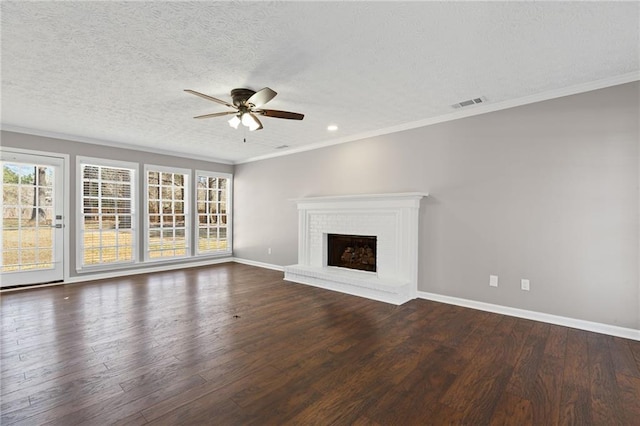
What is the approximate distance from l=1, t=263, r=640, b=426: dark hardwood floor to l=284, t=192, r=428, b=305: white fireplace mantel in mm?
455

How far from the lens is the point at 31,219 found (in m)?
4.94

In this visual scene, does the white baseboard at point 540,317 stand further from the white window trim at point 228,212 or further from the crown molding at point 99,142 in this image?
the crown molding at point 99,142

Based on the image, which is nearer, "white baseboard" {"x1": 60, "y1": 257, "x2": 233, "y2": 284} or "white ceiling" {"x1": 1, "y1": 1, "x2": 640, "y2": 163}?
"white ceiling" {"x1": 1, "y1": 1, "x2": 640, "y2": 163}

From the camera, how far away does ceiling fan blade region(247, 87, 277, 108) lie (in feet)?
9.16

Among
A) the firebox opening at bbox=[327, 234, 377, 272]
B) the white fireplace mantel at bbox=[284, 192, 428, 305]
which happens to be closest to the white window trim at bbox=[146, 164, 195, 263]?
the white fireplace mantel at bbox=[284, 192, 428, 305]

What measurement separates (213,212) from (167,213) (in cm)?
108

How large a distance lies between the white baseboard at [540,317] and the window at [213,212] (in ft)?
16.6

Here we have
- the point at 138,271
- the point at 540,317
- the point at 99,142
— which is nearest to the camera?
the point at 540,317

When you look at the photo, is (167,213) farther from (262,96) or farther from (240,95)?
(262,96)

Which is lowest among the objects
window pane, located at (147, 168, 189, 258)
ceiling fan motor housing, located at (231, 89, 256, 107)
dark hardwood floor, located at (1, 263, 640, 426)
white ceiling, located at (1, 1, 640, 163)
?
dark hardwood floor, located at (1, 263, 640, 426)

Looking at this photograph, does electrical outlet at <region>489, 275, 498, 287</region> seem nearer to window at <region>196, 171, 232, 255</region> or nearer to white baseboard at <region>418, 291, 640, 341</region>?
white baseboard at <region>418, 291, 640, 341</region>

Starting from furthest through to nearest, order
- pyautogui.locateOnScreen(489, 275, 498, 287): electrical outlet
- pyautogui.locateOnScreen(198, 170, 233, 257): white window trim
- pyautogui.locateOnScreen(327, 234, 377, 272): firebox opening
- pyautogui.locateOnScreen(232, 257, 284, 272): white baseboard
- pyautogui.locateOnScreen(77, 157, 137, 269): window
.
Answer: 1. pyautogui.locateOnScreen(198, 170, 233, 257): white window trim
2. pyautogui.locateOnScreen(232, 257, 284, 272): white baseboard
3. pyautogui.locateOnScreen(77, 157, 137, 269): window
4. pyautogui.locateOnScreen(327, 234, 377, 272): firebox opening
5. pyautogui.locateOnScreen(489, 275, 498, 287): electrical outlet

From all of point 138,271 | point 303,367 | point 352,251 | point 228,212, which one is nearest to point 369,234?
point 352,251

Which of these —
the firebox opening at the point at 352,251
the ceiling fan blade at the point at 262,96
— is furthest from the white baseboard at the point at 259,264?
the ceiling fan blade at the point at 262,96
